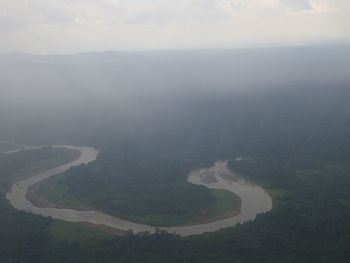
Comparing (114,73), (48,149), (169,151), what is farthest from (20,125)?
(114,73)

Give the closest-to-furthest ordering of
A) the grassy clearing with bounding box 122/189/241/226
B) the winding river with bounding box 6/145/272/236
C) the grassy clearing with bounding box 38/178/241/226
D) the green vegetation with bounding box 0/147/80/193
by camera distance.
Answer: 1. the winding river with bounding box 6/145/272/236
2. the grassy clearing with bounding box 122/189/241/226
3. the grassy clearing with bounding box 38/178/241/226
4. the green vegetation with bounding box 0/147/80/193

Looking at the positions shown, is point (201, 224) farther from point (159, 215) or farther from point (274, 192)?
point (274, 192)

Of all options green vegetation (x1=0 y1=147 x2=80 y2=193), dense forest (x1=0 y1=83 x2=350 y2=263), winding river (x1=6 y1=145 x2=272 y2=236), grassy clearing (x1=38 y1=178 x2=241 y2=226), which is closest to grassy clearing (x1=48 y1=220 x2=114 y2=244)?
dense forest (x1=0 y1=83 x2=350 y2=263)

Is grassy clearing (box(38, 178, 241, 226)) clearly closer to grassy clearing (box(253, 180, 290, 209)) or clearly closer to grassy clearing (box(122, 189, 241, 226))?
grassy clearing (box(122, 189, 241, 226))

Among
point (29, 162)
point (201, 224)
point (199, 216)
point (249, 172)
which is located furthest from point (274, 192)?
point (29, 162)

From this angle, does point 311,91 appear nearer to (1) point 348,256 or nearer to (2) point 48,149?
(2) point 48,149

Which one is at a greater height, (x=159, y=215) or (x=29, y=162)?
(x=159, y=215)
